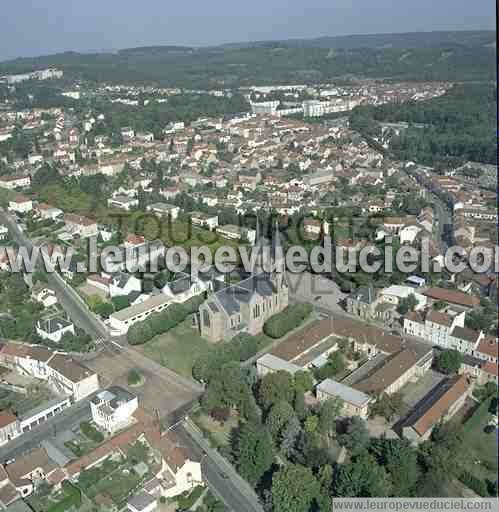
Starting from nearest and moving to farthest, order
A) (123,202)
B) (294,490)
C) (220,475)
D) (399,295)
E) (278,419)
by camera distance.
Answer: (294,490) → (220,475) → (278,419) → (399,295) → (123,202)

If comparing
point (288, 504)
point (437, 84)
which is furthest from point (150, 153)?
point (437, 84)

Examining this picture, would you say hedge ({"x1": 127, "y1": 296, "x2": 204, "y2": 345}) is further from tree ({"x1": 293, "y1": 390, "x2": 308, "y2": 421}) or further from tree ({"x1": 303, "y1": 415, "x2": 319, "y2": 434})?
tree ({"x1": 303, "y1": 415, "x2": 319, "y2": 434})

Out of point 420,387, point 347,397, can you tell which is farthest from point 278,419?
point 420,387

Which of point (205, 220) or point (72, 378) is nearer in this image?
point (72, 378)

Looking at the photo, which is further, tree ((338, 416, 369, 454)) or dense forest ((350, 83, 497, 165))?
dense forest ((350, 83, 497, 165))

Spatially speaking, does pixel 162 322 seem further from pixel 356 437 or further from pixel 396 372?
pixel 356 437

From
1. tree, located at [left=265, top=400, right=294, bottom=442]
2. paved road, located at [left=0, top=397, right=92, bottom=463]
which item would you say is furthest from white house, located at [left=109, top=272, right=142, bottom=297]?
tree, located at [left=265, top=400, right=294, bottom=442]

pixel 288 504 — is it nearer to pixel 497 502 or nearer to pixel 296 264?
pixel 497 502
